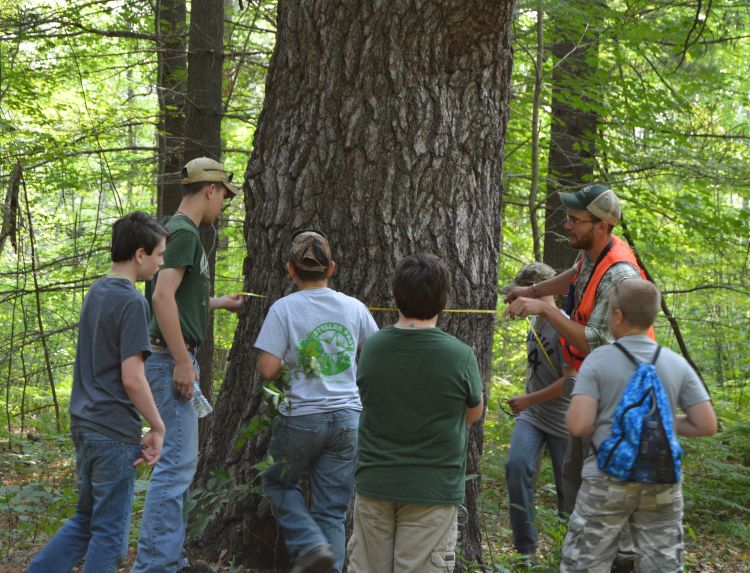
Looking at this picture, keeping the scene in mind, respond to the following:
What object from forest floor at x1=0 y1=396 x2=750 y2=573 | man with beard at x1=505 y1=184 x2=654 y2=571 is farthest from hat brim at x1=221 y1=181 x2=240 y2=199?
forest floor at x1=0 y1=396 x2=750 y2=573

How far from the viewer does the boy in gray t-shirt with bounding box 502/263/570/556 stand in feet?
16.8

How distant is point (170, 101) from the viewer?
416 inches

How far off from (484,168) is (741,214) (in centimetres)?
530

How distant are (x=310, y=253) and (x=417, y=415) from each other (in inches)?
42.7

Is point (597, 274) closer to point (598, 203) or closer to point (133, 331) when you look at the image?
point (598, 203)

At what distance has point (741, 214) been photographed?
844cm

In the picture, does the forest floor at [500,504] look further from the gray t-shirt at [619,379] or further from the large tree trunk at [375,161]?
the gray t-shirt at [619,379]

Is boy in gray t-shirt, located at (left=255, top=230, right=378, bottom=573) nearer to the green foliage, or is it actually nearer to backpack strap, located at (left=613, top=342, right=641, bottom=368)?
the green foliage

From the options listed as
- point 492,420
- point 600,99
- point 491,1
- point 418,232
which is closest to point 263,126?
point 418,232

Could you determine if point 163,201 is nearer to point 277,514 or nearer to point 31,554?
point 31,554

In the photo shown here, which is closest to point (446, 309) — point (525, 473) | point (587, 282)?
point (587, 282)

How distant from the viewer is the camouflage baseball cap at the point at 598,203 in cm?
420

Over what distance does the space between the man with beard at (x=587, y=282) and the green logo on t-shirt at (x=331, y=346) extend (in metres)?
0.95

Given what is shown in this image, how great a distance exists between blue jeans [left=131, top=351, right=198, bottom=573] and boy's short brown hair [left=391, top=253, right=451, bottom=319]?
1.37 meters
